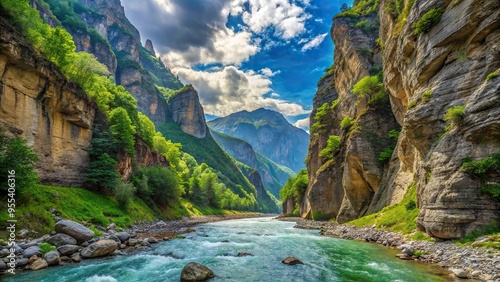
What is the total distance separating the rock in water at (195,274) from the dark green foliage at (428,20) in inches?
1204

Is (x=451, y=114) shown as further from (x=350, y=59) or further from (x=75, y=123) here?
(x=350, y=59)

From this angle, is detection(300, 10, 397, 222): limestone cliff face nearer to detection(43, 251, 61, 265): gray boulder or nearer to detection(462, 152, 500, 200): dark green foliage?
detection(462, 152, 500, 200): dark green foliage

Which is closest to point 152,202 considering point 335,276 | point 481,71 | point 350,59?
point 335,276

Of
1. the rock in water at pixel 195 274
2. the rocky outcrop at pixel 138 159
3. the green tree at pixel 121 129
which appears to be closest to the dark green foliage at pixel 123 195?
the rocky outcrop at pixel 138 159

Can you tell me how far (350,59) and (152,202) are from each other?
58.3 metres

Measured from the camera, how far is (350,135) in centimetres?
4669

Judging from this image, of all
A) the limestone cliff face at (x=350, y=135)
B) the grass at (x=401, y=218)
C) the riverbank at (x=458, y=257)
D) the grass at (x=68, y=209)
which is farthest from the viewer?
the limestone cliff face at (x=350, y=135)

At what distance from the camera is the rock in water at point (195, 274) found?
45.2 ft

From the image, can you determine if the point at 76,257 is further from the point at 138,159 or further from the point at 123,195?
the point at 138,159

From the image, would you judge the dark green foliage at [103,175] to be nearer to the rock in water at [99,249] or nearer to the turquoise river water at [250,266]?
the turquoise river water at [250,266]

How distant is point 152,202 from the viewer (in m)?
51.6

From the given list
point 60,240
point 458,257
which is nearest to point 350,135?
point 458,257

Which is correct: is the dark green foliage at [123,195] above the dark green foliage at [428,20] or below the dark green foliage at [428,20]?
below

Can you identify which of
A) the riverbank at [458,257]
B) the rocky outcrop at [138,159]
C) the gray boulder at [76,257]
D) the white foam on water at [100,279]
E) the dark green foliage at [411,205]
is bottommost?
the riverbank at [458,257]
